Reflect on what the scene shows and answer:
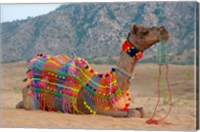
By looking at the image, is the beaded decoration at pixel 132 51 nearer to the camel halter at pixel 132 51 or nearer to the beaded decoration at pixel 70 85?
the camel halter at pixel 132 51

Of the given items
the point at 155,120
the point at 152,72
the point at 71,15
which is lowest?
the point at 155,120

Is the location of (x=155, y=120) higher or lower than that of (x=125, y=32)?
lower

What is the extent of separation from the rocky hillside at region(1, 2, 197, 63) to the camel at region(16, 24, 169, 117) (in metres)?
0.29

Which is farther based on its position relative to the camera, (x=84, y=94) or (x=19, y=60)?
(x=19, y=60)

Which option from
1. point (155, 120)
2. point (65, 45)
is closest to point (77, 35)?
point (65, 45)

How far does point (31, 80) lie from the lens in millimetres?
12305

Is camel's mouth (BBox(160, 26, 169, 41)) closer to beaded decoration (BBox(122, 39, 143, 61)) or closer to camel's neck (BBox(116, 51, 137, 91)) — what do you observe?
beaded decoration (BBox(122, 39, 143, 61))

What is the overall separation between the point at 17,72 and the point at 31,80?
0.58 m

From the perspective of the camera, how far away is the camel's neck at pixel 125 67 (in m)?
11.8

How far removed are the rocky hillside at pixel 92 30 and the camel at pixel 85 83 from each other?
0.96 ft

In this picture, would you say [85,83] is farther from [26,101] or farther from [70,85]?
[26,101]

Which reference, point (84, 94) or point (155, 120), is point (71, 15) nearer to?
point (84, 94)

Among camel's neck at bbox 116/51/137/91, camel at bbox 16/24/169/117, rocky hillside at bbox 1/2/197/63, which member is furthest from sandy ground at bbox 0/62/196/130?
camel's neck at bbox 116/51/137/91

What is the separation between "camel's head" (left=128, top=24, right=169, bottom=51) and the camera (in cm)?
1162
